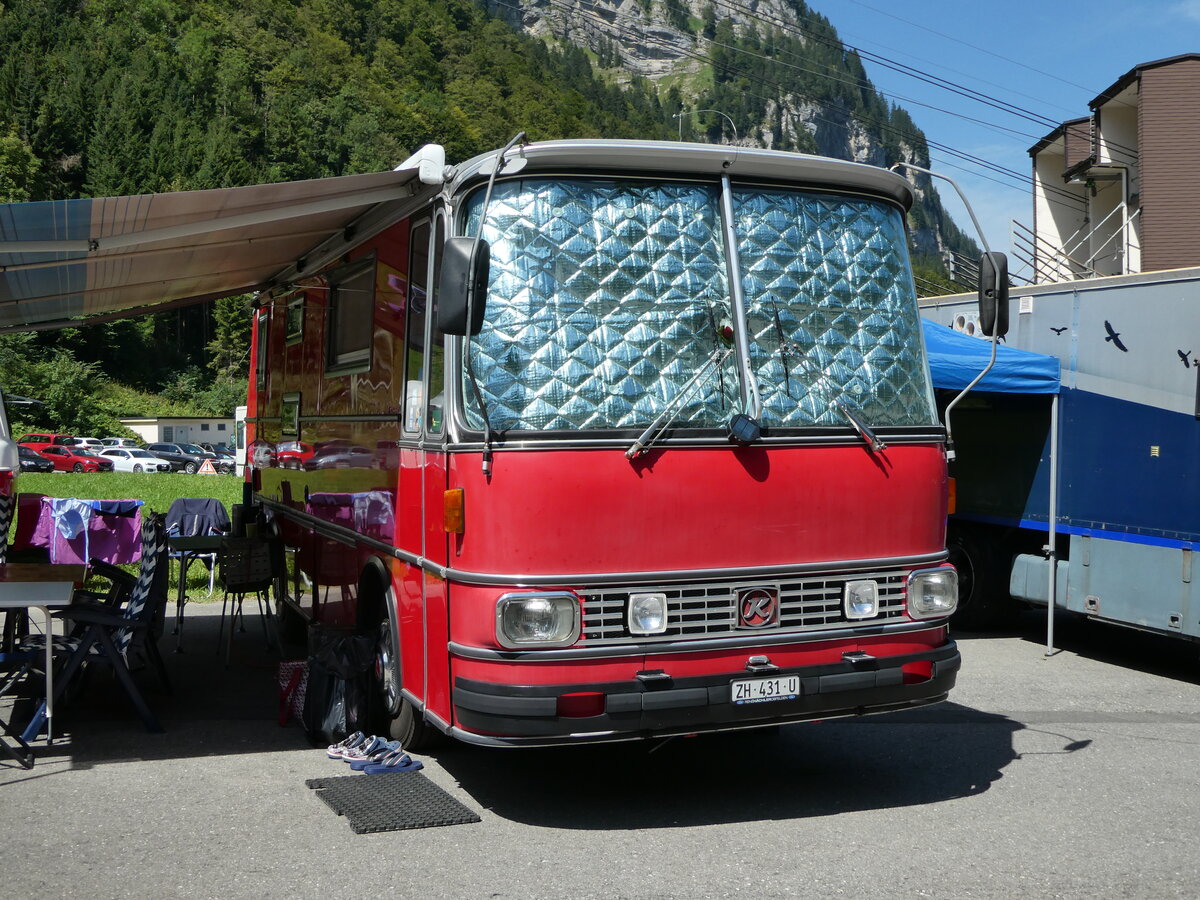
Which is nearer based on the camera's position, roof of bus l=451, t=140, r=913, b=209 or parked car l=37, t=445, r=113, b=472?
roof of bus l=451, t=140, r=913, b=209

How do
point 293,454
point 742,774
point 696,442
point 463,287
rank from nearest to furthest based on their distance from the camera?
point 463,287 < point 696,442 < point 742,774 < point 293,454

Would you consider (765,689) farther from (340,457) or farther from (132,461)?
(132,461)

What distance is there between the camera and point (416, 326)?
6152 millimetres

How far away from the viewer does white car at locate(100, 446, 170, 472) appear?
180 ft

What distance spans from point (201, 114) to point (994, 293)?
110579 millimetres

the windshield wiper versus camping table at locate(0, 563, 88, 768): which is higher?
the windshield wiper

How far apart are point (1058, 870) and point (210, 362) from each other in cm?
10345

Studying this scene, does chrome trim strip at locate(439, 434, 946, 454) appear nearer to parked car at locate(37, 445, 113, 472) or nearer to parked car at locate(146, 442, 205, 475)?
parked car at locate(37, 445, 113, 472)

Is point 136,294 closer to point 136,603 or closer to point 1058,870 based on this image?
point 136,603

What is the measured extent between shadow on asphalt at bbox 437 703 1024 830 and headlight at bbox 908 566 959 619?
91 cm

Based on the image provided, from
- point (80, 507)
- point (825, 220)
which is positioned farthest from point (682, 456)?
point (80, 507)

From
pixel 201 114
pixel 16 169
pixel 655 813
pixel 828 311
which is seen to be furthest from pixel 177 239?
pixel 201 114

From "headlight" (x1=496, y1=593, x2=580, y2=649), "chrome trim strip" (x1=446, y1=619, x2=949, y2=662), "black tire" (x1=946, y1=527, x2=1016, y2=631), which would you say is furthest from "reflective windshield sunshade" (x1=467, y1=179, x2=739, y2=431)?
"black tire" (x1=946, y1=527, x2=1016, y2=631)

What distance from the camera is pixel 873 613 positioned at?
5.70 m
